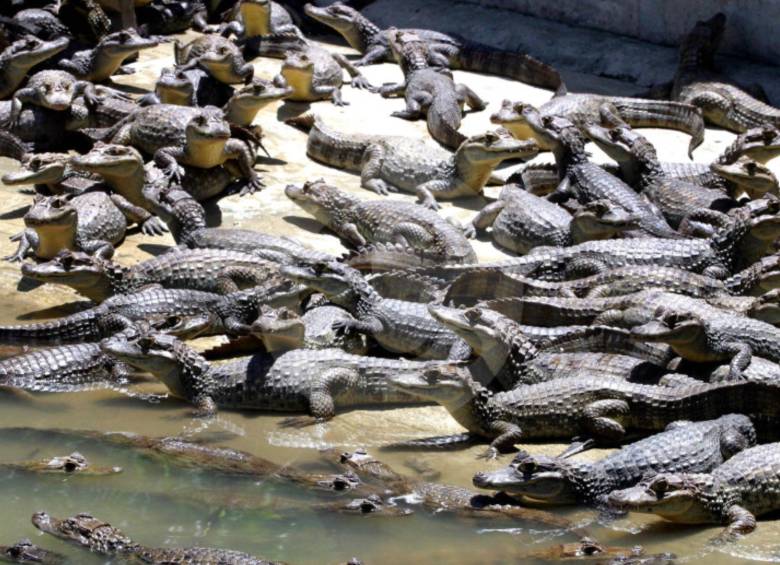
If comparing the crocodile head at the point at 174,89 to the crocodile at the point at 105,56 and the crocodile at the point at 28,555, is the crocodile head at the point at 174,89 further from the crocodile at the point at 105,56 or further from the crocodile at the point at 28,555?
the crocodile at the point at 28,555

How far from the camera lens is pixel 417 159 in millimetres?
10211

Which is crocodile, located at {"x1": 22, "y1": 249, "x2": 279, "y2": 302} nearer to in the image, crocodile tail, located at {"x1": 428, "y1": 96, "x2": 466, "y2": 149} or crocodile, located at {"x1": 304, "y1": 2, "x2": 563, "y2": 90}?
crocodile tail, located at {"x1": 428, "y1": 96, "x2": 466, "y2": 149}

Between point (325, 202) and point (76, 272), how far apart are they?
6.26 feet

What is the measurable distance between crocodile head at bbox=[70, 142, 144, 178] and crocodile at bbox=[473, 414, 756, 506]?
14.9ft

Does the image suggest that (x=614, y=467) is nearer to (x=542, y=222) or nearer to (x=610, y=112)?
(x=542, y=222)

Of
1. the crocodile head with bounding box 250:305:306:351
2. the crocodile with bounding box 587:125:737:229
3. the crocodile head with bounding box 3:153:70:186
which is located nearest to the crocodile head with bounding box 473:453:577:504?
the crocodile head with bounding box 250:305:306:351

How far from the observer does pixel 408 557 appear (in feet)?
18.8

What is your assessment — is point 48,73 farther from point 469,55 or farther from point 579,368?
point 579,368

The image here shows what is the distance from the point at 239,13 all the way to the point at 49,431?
25.0 ft

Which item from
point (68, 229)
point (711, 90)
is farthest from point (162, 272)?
point (711, 90)

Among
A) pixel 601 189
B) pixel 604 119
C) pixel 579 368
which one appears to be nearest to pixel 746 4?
pixel 604 119

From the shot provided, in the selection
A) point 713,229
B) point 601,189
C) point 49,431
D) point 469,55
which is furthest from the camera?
point 469,55

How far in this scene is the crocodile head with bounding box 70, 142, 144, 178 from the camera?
9.63 metres

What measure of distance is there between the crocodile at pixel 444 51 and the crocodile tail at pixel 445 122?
1.11 m
